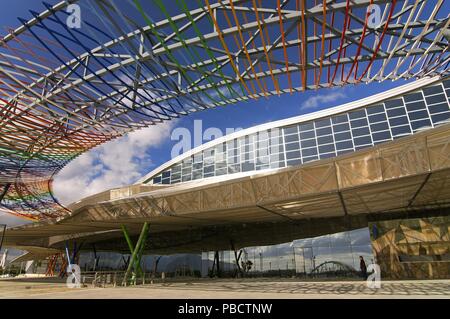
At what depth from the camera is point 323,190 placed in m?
15.4

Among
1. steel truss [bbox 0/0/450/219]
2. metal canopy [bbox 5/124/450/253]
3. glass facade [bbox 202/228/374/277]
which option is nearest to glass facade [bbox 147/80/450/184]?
glass facade [bbox 202/228/374/277]

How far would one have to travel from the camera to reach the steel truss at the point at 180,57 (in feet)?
31.7

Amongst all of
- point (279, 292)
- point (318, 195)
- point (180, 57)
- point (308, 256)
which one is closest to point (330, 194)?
point (318, 195)

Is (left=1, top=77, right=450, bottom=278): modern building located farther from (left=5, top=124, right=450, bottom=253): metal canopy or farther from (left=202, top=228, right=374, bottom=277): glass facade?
(left=202, top=228, right=374, bottom=277): glass facade

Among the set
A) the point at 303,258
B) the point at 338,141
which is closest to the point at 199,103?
the point at 303,258

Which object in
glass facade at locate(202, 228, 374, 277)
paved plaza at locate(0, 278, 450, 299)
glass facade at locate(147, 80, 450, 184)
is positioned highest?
glass facade at locate(147, 80, 450, 184)

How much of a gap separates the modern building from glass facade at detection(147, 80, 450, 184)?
14cm

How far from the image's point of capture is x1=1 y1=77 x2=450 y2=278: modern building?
14.3 m

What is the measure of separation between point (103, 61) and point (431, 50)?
13.2 m

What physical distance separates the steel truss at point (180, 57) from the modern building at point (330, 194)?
4.26 m

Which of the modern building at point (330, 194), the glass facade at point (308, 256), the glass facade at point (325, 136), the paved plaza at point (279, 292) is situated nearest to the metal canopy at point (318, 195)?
the modern building at point (330, 194)

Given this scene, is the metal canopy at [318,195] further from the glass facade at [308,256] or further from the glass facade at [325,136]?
the glass facade at [325,136]

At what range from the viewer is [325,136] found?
129 ft

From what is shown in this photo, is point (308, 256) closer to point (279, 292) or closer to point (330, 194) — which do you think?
point (330, 194)
